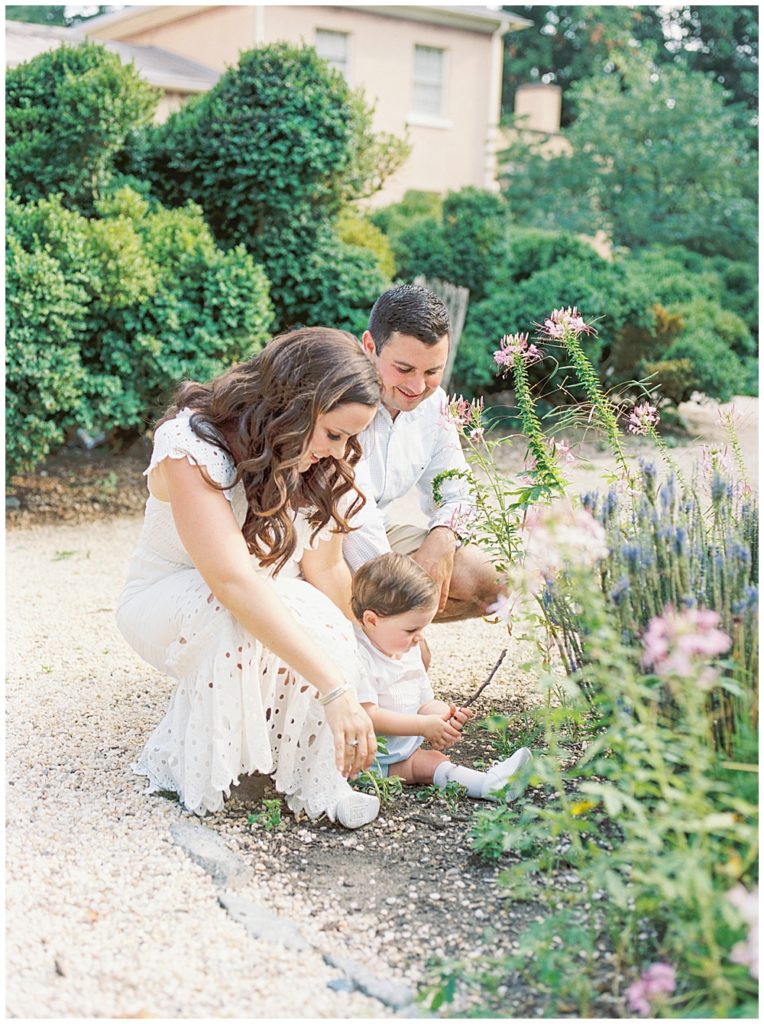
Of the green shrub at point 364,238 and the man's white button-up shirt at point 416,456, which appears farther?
the green shrub at point 364,238

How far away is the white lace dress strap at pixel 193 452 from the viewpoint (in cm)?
266

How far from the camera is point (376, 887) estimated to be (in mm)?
2496

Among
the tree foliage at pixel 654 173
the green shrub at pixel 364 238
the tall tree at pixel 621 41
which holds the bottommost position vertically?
the green shrub at pixel 364 238

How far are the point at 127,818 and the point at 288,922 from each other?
66cm

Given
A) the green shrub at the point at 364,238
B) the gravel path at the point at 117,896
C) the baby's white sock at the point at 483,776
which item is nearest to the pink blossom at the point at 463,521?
the baby's white sock at the point at 483,776

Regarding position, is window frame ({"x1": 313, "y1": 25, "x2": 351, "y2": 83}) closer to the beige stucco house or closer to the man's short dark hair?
the beige stucco house

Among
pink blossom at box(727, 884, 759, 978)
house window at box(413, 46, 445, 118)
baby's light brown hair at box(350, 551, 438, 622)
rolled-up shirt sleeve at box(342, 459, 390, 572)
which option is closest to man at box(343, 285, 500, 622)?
rolled-up shirt sleeve at box(342, 459, 390, 572)

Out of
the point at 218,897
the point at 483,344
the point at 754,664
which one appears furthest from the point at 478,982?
the point at 483,344

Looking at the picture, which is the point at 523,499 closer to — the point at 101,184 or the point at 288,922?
the point at 288,922

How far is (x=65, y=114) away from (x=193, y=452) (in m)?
5.25

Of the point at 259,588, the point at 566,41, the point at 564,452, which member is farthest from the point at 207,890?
the point at 566,41

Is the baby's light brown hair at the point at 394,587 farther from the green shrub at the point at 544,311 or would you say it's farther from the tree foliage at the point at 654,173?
the tree foliage at the point at 654,173

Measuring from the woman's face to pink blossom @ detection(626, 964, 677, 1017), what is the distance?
139cm

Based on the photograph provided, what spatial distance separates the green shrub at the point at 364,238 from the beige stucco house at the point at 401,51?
6357 mm
